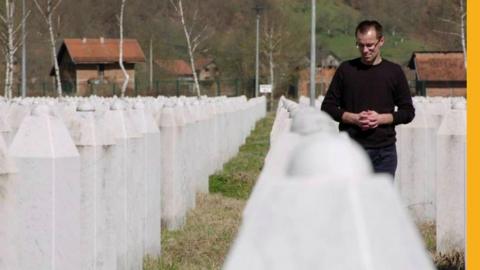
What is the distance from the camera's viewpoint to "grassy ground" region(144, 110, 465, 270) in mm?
9164

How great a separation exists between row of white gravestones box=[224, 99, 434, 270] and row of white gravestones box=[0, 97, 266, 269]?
10.8ft

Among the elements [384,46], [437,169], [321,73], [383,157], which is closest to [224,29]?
[321,73]

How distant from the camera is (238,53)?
326 ft

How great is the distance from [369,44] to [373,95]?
1.20 feet

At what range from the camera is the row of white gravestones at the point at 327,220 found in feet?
4.93

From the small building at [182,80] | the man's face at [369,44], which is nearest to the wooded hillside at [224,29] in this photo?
the small building at [182,80]

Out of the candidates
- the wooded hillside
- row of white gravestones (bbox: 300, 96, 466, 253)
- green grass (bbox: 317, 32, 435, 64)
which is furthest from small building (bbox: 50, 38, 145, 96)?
row of white gravestones (bbox: 300, 96, 466, 253)

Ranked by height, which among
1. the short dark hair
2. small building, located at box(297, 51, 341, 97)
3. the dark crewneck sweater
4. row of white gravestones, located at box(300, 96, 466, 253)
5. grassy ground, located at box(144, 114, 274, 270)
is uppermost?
small building, located at box(297, 51, 341, 97)

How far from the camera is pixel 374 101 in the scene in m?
7.29

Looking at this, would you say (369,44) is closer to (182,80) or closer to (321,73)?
(182,80)

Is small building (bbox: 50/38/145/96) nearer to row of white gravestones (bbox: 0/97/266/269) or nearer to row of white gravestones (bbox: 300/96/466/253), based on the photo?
row of white gravestones (bbox: 300/96/466/253)

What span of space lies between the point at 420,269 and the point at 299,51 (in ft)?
333

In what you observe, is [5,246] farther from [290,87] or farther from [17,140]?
[290,87]

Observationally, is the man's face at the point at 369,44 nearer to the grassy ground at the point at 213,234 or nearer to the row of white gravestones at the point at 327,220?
the grassy ground at the point at 213,234
